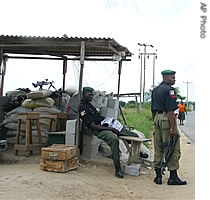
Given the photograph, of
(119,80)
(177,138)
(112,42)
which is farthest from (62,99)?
(177,138)

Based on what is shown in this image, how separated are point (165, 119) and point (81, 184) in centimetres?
178

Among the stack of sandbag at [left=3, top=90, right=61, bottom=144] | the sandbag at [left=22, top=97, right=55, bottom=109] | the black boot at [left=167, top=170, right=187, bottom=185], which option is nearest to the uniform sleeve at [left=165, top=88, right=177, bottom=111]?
the black boot at [left=167, top=170, right=187, bottom=185]

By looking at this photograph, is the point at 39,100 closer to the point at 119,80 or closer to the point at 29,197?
the point at 119,80

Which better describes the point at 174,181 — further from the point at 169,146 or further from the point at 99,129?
the point at 99,129

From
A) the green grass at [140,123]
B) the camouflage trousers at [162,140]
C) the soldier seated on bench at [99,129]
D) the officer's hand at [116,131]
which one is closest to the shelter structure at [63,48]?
the soldier seated on bench at [99,129]

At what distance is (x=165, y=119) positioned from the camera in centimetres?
554

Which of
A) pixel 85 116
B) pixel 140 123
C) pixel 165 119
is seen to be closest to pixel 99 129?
pixel 85 116

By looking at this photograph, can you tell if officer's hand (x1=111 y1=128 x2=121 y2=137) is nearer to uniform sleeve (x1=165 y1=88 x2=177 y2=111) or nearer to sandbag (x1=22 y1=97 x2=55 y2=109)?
uniform sleeve (x1=165 y1=88 x2=177 y2=111)

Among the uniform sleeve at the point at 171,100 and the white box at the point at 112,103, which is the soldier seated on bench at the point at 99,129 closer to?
the uniform sleeve at the point at 171,100

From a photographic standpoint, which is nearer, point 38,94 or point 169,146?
point 169,146

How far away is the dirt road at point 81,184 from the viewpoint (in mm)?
4383

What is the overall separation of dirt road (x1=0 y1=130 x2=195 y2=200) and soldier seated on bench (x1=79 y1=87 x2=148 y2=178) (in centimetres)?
37

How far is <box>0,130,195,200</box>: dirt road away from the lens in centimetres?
438

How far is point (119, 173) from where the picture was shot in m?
5.97
